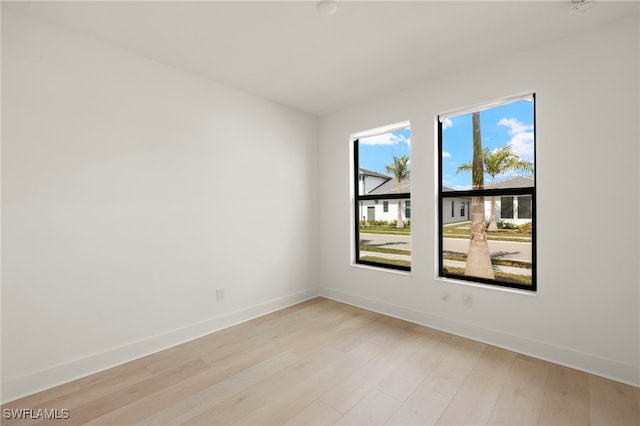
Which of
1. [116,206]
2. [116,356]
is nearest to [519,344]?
[116,356]

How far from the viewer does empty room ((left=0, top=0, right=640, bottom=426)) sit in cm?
197

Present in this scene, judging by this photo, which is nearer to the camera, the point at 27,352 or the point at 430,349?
the point at 27,352

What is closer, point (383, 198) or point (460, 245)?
point (460, 245)

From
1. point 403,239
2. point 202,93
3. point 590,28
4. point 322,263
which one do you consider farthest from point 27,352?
point 590,28

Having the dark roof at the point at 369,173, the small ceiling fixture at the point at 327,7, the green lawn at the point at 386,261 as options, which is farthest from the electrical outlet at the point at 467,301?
the small ceiling fixture at the point at 327,7

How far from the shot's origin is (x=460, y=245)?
9.93ft

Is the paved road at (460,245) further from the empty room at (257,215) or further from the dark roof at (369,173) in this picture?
the dark roof at (369,173)

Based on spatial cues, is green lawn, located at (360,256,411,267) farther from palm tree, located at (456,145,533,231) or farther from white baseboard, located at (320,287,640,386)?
palm tree, located at (456,145,533,231)

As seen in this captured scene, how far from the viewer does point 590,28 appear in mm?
2217

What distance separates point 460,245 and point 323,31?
238 cm

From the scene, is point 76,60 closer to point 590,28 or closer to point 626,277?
point 590,28

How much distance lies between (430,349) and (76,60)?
3.72m

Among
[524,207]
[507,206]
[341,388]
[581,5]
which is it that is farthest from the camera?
[507,206]

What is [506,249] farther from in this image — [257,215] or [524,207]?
[257,215]
